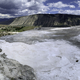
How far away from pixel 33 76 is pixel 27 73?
13.5 inches

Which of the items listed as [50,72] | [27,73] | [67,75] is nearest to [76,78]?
[67,75]

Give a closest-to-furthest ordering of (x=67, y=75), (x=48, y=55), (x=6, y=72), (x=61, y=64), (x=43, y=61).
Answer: (x=6, y=72)
(x=67, y=75)
(x=61, y=64)
(x=43, y=61)
(x=48, y=55)

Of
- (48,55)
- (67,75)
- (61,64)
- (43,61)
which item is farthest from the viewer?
(48,55)

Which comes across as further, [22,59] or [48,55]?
[48,55]

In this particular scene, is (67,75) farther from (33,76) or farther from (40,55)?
A: (40,55)

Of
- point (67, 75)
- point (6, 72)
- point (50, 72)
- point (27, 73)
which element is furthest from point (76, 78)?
point (6, 72)

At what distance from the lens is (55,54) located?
7391mm

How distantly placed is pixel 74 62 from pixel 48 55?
77.0 inches

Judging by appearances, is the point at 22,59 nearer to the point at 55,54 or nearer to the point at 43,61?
the point at 43,61

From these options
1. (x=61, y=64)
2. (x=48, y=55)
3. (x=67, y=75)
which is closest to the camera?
(x=67, y=75)

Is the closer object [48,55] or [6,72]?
[6,72]

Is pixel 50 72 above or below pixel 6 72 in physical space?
below

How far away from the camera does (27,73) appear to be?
4766 millimetres

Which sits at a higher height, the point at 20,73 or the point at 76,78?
the point at 20,73
